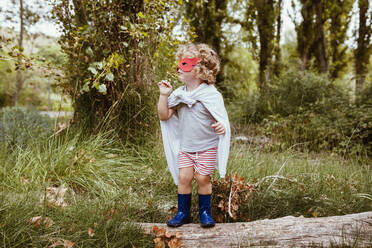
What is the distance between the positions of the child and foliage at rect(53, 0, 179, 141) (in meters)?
1.40

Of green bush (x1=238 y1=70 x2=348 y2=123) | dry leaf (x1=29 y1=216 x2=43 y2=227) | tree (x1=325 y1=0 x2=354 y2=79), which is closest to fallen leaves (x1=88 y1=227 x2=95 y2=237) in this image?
dry leaf (x1=29 y1=216 x2=43 y2=227)

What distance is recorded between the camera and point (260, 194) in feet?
8.97

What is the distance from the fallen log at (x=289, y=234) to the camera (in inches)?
81.1

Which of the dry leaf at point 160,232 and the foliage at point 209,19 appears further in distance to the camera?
the foliage at point 209,19

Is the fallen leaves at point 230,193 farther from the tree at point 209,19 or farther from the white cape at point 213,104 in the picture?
the tree at point 209,19

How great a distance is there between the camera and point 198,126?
2316 mm

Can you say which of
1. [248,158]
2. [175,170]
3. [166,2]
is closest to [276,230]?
[175,170]

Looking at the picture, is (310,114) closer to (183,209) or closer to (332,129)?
(332,129)

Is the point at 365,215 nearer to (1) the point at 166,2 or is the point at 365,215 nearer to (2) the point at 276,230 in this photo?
(2) the point at 276,230

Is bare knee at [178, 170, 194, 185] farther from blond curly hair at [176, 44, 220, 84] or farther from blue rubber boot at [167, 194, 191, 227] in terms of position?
blond curly hair at [176, 44, 220, 84]

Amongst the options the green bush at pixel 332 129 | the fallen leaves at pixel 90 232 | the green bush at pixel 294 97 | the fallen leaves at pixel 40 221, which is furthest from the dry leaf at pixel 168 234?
the green bush at pixel 294 97

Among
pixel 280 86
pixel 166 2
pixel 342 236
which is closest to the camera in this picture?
pixel 342 236

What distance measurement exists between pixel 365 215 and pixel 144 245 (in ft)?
5.32

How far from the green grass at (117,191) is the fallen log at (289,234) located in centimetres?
29
